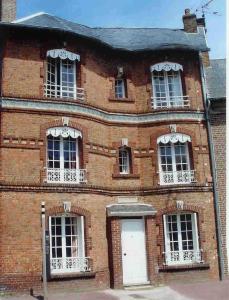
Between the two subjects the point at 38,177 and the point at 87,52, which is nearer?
the point at 38,177

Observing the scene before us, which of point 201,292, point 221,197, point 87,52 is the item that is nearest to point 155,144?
point 221,197

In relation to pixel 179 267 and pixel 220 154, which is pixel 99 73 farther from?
pixel 179 267

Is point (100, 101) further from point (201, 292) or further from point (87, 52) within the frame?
point (201, 292)

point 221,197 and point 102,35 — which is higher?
point 102,35

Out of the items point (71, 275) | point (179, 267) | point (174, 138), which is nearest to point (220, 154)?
point (174, 138)

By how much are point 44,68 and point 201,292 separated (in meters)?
10.3

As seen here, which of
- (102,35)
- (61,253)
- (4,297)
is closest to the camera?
(4,297)

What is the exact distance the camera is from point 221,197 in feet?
59.5

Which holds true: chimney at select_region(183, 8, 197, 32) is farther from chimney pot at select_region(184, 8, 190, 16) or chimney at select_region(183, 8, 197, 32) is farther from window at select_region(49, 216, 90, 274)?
window at select_region(49, 216, 90, 274)

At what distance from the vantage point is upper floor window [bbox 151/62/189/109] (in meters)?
19.0

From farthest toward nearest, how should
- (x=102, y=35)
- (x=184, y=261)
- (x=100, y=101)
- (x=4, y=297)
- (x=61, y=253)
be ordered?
(x=102, y=35), (x=100, y=101), (x=184, y=261), (x=61, y=253), (x=4, y=297)

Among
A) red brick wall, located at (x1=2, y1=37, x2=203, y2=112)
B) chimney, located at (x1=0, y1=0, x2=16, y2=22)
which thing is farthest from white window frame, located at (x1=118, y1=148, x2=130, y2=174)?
chimney, located at (x1=0, y1=0, x2=16, y2=22)

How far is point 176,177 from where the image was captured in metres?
18.0

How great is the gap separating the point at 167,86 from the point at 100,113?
11.0 ft
